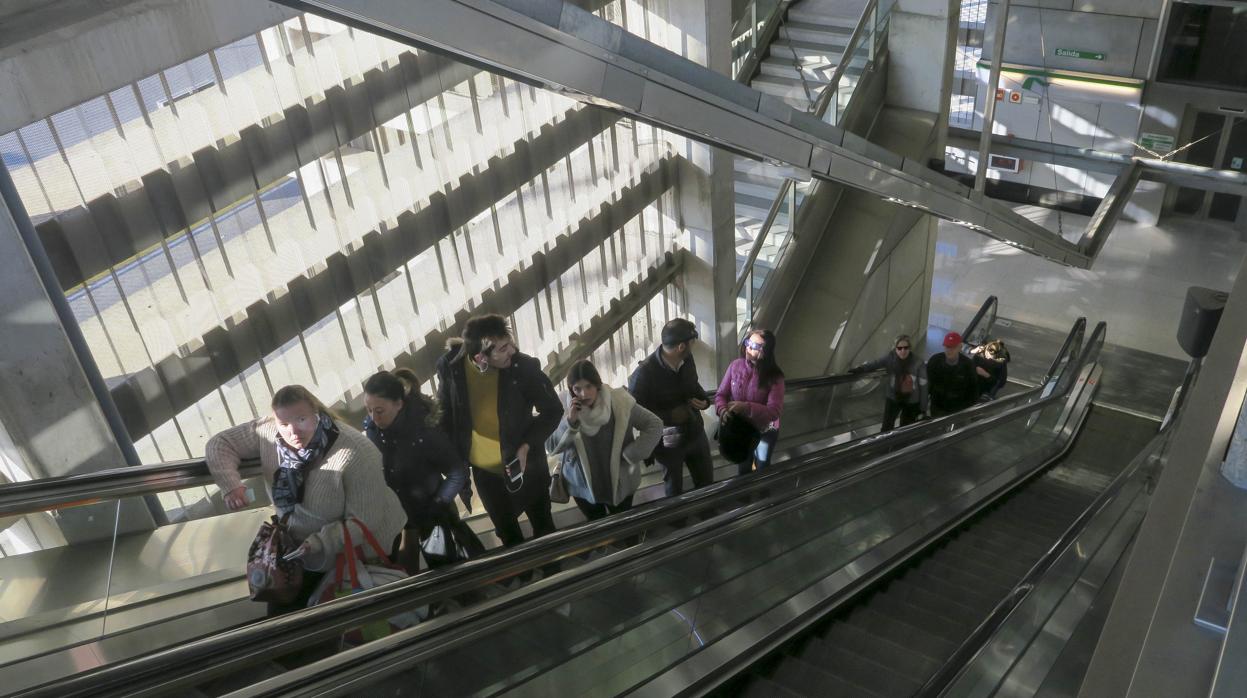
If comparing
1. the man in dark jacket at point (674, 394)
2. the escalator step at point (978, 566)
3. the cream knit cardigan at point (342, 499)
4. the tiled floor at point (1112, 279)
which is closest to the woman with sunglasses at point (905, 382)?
the escalator step at point (978, 566)

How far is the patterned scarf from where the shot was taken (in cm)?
374

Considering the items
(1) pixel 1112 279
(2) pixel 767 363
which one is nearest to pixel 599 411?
(2) pixel 767 363

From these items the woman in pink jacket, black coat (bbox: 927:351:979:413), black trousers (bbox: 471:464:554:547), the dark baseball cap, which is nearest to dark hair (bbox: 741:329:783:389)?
the woman in pink jacket

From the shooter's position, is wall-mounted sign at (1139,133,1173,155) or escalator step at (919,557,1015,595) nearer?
escalator step at (919,557,1015,595)

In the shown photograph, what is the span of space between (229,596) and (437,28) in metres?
2.45

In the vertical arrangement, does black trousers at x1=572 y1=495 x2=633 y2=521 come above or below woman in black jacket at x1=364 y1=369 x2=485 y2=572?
below

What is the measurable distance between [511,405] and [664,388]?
1054mm

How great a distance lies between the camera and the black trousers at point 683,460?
5.51m

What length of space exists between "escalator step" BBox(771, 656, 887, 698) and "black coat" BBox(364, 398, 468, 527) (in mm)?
1714

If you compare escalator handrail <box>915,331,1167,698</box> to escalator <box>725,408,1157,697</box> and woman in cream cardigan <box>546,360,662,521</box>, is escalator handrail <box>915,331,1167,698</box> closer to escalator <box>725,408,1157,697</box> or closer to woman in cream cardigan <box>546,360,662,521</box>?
escalator <box>725,408,1157,697</box>

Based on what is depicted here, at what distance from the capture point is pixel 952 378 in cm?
858

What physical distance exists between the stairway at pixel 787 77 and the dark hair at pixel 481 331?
21.3ft

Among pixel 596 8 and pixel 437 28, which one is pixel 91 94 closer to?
pixel 437 28

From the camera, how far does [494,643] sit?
3.30m
